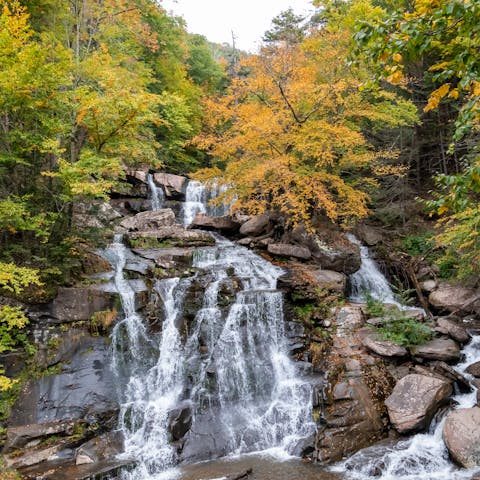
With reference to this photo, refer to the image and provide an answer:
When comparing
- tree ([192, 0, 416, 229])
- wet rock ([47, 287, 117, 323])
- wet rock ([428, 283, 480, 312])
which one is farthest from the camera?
tree ([192, 0, 416, 229])

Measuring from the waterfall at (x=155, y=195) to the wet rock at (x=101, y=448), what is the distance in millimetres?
12086

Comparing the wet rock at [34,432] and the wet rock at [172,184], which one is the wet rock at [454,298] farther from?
the wet rock at [172,184]

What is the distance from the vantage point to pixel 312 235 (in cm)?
1394

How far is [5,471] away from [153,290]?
5213 millimetres

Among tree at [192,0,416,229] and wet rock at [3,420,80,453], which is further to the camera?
tree at [192,0,416,229]

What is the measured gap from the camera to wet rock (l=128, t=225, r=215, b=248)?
14219 millimetres

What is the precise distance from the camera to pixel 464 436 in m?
6.93

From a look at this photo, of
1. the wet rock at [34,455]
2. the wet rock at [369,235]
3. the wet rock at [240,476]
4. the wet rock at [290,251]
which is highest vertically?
the wet rock at [369,235]

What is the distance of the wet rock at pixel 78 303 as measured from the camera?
9578 mm

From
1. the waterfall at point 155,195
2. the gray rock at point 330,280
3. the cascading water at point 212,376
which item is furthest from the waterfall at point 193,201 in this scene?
the gray rock at point 330,280

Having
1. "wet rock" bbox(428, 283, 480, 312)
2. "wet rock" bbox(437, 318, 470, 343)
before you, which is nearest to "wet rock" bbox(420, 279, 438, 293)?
"wet rock" bbox(428, 283, 480, 312)

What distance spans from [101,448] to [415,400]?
6532mm

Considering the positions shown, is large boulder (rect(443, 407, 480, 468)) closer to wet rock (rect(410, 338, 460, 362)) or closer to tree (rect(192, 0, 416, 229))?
wet rock (rect(410, 338, 460, 362))

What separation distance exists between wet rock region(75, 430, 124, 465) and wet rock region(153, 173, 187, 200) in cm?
1291
